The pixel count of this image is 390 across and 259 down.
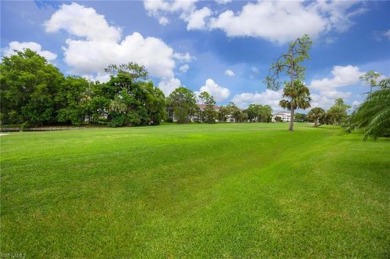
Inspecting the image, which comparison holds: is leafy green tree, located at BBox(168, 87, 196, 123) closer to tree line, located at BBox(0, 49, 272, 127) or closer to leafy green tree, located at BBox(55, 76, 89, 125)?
tree line, located at BBox(0, 49, 272, 127)

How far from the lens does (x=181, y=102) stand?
79.2m

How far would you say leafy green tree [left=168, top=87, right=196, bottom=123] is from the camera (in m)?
77.9

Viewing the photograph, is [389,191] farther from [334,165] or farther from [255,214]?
[255,214]

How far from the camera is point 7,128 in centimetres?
4078

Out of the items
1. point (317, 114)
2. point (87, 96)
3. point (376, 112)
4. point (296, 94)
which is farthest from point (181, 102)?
point (376, 112)

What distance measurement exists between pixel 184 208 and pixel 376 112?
28.1 feet

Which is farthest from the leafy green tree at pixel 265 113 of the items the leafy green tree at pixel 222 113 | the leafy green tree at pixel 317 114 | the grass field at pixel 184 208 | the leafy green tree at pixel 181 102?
the grass field at pixel 184 208

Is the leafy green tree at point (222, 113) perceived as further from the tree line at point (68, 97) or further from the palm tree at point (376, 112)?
the palm tree at point (376, 112)

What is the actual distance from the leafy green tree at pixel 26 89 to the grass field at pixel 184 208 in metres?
41.6

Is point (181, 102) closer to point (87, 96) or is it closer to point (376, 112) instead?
point (87, 96)

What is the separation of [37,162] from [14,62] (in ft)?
152

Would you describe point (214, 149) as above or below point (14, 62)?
below

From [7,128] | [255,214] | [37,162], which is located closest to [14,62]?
[7,128]

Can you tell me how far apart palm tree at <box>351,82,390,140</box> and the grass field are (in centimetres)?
176
